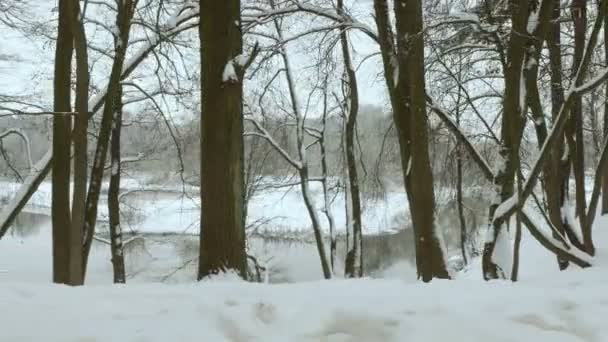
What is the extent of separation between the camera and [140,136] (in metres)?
17.4

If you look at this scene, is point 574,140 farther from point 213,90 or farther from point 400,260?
point 400,260

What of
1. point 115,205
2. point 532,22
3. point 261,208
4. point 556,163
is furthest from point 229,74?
point 261,208

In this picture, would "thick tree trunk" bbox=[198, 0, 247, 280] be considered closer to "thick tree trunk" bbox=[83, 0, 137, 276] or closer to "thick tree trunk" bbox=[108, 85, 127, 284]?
"thick tree trunk" bbox=[83, 0, 137, 276]

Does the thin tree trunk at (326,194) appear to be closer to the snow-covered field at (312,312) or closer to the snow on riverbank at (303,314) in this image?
the snow-covered field at (312,312)

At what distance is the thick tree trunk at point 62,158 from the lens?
6574 mm

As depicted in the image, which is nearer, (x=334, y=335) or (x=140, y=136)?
(x=334, y=335)

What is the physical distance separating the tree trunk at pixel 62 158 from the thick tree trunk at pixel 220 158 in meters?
2.39

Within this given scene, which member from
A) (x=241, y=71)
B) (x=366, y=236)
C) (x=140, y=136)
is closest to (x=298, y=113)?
(x=140, y=136)

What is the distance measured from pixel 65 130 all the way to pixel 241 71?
9.19 feet

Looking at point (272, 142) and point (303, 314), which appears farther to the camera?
point (272, 142)

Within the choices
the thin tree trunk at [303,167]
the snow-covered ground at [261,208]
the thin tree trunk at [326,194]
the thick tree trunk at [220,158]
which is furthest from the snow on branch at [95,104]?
the snow-covered ground at [261,208]

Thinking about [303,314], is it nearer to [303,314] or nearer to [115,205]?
[303,314]

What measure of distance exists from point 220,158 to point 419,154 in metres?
2.35

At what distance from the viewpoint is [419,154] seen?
623cm
